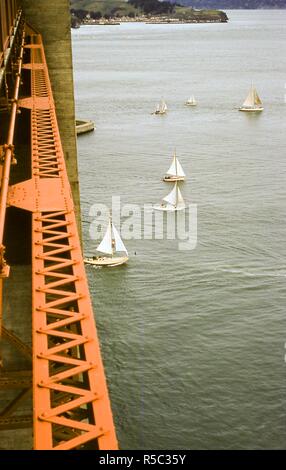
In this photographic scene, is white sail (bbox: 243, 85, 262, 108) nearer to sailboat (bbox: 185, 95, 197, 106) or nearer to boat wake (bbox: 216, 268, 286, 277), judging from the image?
sailboat (bbox: 185, 95, 197, 106)

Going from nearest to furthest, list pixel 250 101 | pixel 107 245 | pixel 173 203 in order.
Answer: pixel 107 245, pixel 173 203, pixel 250 101

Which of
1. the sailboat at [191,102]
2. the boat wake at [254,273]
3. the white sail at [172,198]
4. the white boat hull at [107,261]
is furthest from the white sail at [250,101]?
the boat wake at [254,273]

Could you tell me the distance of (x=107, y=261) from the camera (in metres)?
45.6

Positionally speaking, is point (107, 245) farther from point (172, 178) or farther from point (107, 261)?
point (172, 178)

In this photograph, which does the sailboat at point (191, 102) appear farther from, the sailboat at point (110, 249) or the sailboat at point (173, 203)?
the sailboat at point (110, 249)

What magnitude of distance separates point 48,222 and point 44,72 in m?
11.9

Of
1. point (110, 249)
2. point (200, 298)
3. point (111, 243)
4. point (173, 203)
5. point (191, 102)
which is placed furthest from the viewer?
point (191, 102)

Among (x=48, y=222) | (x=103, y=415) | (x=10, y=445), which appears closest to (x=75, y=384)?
(x=103, y=415)

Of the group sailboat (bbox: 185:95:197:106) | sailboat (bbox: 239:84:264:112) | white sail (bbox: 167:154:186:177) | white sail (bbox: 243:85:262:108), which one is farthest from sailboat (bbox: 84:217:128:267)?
sailboat (bbox: 185:95:197:106)

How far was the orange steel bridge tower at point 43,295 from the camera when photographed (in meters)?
5.61

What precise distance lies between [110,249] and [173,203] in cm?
1288

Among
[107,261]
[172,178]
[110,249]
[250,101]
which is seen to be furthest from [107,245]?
[250,101]

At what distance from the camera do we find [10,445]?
49.2 feet

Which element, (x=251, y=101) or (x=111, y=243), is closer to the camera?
(x=111, y=243)
